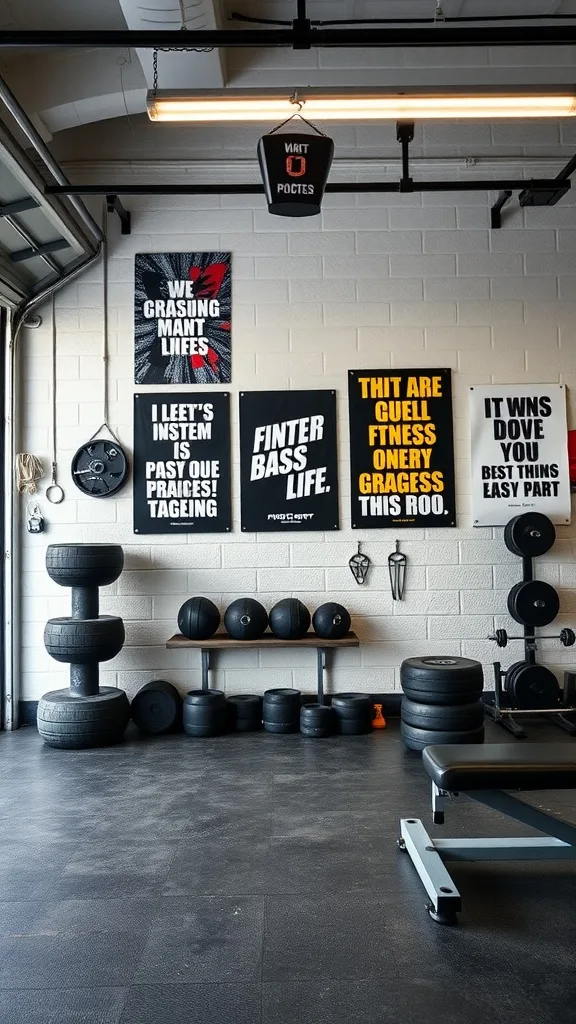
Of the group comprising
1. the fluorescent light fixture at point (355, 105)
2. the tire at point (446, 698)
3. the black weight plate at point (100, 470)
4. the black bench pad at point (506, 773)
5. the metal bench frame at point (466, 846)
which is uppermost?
the fluorescent light fixture at point (355, 105)

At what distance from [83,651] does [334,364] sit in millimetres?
2530

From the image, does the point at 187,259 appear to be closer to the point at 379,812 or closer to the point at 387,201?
the point at 387,201

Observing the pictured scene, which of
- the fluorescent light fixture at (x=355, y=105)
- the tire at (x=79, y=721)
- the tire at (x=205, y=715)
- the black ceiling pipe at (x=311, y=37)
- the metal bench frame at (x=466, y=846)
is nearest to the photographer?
the metal bench frame at (x=466, y=846)

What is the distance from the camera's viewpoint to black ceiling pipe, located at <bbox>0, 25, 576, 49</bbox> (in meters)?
2.90

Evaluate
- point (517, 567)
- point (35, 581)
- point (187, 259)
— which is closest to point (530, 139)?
point (187, 259)

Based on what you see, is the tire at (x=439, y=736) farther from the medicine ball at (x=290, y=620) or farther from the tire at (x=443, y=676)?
the medicine ball at (x=290, y=620)

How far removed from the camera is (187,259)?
17.7 feet

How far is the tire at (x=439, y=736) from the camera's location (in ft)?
14.1

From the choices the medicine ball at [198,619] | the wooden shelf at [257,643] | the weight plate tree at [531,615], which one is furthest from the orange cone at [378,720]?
→ the medicine ball at [198,619]

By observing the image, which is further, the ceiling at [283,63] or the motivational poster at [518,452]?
the motivational poster at [518,452]

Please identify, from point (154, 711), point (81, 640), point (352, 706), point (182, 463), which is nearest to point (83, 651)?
point (81, 640)

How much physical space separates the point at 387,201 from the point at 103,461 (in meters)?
Answer: 2.69

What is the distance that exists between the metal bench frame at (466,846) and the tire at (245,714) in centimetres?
201

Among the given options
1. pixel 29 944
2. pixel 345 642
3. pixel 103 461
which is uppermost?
pixel 103 461
